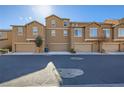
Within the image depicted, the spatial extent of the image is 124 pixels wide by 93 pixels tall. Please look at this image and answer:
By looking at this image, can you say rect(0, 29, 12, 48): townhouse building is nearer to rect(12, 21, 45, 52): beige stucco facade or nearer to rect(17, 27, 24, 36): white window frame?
rect(12, 21, 45, 52): beige stucco facade

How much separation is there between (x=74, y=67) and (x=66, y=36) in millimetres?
1172

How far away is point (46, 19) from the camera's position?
241 inches

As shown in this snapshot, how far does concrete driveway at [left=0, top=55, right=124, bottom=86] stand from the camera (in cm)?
479

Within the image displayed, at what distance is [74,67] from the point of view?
6.20 metres

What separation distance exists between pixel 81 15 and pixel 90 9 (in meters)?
0.46

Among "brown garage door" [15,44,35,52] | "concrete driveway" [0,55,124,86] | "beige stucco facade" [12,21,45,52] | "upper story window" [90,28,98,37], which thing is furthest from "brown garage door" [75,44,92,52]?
"brown garage door" [15,44,35,52]

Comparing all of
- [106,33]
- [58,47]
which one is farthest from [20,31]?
[106,33]

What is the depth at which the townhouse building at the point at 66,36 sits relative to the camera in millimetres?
6051

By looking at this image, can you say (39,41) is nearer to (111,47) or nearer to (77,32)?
(77,32)

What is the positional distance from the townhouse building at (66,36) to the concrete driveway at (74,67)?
40cm

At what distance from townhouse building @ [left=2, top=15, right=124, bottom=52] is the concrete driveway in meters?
0.40

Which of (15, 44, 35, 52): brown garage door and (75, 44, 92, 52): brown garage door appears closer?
(15, 44, 35, 52): brown garage door

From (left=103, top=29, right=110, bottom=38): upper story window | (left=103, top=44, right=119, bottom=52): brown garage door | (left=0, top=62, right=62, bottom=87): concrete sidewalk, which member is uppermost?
(left=103, top=29, right=110, bottom=38): upper story window

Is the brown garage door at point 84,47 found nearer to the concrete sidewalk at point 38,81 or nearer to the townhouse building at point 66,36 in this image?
the townhouse building at point 66,36
